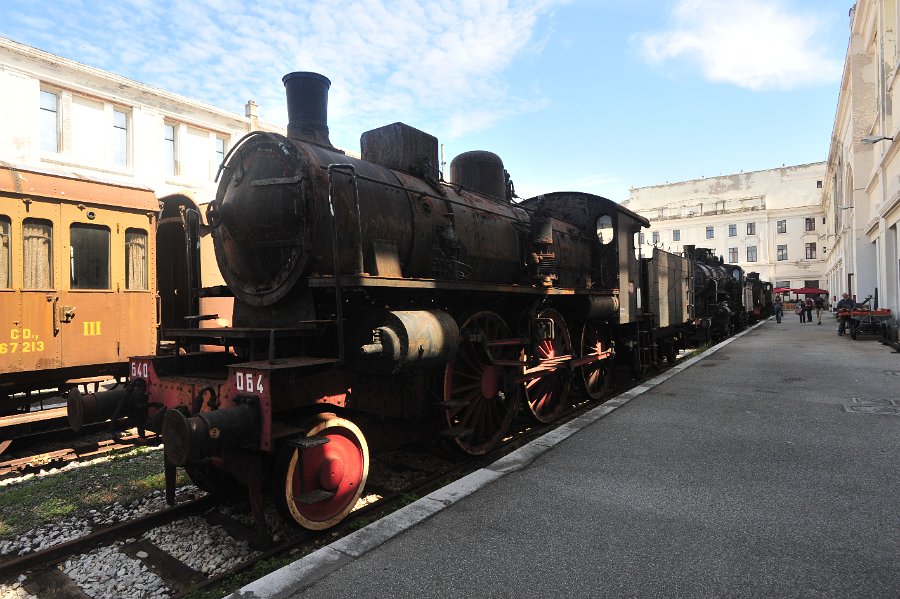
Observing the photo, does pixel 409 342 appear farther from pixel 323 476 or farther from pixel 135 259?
pixel 135 259

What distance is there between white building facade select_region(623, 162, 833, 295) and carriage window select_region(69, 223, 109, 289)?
202ft

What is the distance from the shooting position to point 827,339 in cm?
1858

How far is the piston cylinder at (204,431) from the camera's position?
348 cm

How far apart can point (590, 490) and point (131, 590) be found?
3.52m

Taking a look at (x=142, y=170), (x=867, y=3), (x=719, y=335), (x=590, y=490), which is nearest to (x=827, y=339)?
(x=719, y=335)

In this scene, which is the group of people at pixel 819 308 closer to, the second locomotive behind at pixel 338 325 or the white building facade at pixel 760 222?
the second locomotive behind at pixel 338 325

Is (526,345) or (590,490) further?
(526,345)

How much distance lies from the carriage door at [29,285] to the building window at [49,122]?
15.4 meters

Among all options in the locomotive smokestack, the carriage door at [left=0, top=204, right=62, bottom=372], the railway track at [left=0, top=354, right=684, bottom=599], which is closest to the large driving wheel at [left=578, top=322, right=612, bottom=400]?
the railway track at [left=0, top=354, right=684, bottom=599]

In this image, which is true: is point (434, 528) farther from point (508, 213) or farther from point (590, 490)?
point (508, 213)

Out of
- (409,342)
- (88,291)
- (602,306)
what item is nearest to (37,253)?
(88,291)

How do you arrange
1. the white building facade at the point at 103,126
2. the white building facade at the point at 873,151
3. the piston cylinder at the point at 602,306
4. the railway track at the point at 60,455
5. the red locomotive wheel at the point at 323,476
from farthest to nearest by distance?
the white building facade at the point at 103,126 → the white building facade at the point at 873,151 → the piston cylinder at the point at 602,306 → the railway track at the point at 60,455 → the red locomotive wheel at the point at 323,476

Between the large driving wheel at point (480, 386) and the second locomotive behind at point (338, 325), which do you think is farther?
the large driving wheel at point (480, 386)

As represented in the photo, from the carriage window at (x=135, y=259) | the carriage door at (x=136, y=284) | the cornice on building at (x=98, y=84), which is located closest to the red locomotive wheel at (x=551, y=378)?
the carriage door at (x=136, y=284)
